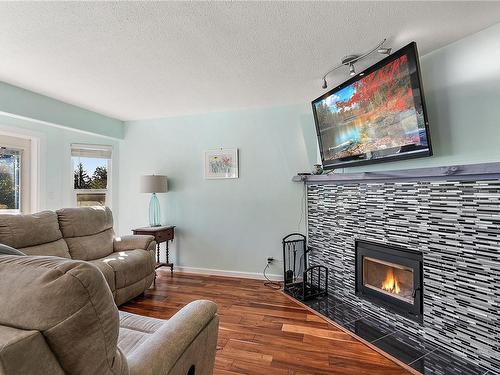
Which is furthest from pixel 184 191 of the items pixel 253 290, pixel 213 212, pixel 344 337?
pixel 344 337

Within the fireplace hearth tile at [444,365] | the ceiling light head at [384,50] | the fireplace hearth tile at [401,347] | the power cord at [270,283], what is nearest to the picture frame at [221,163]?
the power cord at [270,283]

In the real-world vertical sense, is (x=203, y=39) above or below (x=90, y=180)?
above

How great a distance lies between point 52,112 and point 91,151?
95 cm

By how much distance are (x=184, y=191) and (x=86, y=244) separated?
1397 millimetres

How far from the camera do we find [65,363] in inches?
24.8

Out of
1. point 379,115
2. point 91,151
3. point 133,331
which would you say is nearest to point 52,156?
point 91,151

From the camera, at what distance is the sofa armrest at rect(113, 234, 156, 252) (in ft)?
10.0

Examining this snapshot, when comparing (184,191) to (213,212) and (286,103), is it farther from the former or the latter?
(286,103)

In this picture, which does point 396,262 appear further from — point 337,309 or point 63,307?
point 63,307

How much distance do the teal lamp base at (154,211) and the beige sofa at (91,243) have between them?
0.66 m

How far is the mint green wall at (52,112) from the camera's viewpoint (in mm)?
2660

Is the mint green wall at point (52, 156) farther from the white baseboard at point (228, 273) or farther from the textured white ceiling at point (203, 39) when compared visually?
the white baseboard at point (228, 273)

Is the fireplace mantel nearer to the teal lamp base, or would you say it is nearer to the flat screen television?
the flat screen television

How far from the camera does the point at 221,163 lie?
12.0 ft
